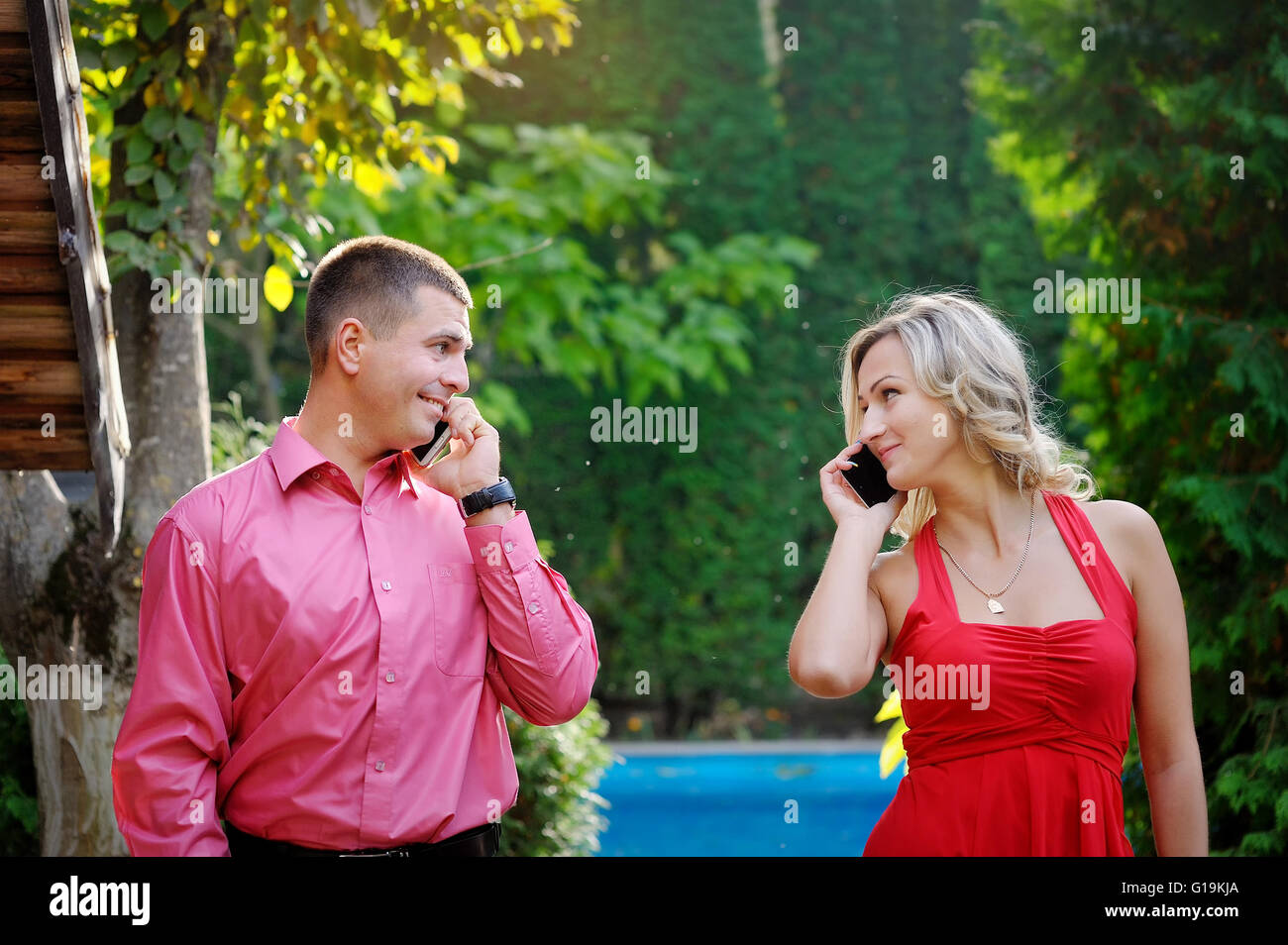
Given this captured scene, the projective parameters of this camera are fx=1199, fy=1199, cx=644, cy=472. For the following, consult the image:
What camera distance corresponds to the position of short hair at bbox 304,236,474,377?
222 cm

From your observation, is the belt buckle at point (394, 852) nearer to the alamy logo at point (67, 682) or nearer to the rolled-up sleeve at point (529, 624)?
the rolled-up sleeve at point (529, 624)

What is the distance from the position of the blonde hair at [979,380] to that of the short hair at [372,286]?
87cm

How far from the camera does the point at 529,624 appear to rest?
83.2 inches

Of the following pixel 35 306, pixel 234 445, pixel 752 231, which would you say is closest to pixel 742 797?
pixel 752 231

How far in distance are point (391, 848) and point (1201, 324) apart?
3.23 metres

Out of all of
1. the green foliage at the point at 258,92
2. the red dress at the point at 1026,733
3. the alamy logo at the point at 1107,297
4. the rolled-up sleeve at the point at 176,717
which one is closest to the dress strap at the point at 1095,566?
the red dress at the point at 1026,733

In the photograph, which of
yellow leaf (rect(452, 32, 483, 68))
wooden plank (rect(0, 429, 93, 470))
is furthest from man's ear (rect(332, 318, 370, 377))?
yellow leaf (rect(452, 32, 483, 68))

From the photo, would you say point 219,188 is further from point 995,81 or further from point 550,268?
point 995,81

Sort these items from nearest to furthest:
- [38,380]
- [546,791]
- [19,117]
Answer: [19,117] → [38,380] → [546,791]

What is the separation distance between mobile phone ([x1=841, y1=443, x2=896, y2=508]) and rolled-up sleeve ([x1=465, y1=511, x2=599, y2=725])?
0.66 metres

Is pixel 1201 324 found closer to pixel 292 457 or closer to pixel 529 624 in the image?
pixel 529 624

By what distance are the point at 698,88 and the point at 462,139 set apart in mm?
1858

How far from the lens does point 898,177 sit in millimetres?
9359
